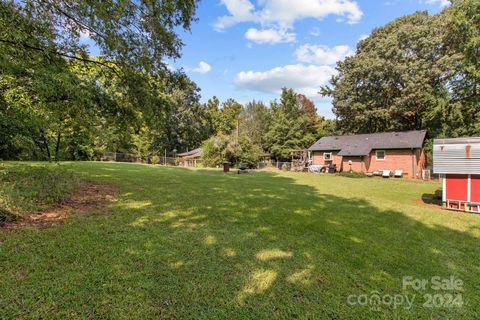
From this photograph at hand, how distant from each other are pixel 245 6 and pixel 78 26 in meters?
8.03

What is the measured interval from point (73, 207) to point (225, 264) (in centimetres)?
398

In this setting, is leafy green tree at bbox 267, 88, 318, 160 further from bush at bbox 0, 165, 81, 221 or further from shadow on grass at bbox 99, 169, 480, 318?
bush at bbox 0, 165, 81, 221

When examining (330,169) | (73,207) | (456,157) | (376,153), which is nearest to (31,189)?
→ (73,207)

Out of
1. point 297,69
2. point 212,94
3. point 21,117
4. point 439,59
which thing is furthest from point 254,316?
point 212,94

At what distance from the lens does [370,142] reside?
2192cm

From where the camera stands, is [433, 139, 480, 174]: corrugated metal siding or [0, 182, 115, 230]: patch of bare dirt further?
[433, 139, 480, 174]: corrugated metal siding

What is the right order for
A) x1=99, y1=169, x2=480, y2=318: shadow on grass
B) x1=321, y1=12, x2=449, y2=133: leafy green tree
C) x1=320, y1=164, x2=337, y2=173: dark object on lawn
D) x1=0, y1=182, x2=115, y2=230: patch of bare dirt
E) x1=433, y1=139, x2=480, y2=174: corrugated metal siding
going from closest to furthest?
x1=99, y1=169, x2=480, y2=318: shadow on grass < x1=0, y1=182, x2=115, y2=230: patch of bare dirt < x1=433, y1=139, x2=480, y2=174: corrugated metal siding < x1=321, y1=12, x2=449, y2=133: leafy green tree < x1=320, y1=164, x2=337, y2=173: dark object on lawn

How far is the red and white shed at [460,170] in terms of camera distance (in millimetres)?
7375

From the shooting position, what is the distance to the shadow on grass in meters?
2.62

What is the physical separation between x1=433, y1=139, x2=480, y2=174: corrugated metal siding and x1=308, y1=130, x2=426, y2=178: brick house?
12.8 m

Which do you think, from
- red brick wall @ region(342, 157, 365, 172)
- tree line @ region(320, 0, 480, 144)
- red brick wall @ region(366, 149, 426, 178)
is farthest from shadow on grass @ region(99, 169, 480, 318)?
tree line @ region(320, 0, 480, 144)

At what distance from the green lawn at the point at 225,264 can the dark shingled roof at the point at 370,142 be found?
52.5ft

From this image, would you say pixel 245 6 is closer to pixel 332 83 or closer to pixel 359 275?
pixel 359 275

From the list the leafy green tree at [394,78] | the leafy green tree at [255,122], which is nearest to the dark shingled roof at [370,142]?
the leafy green tree at [394,78]
